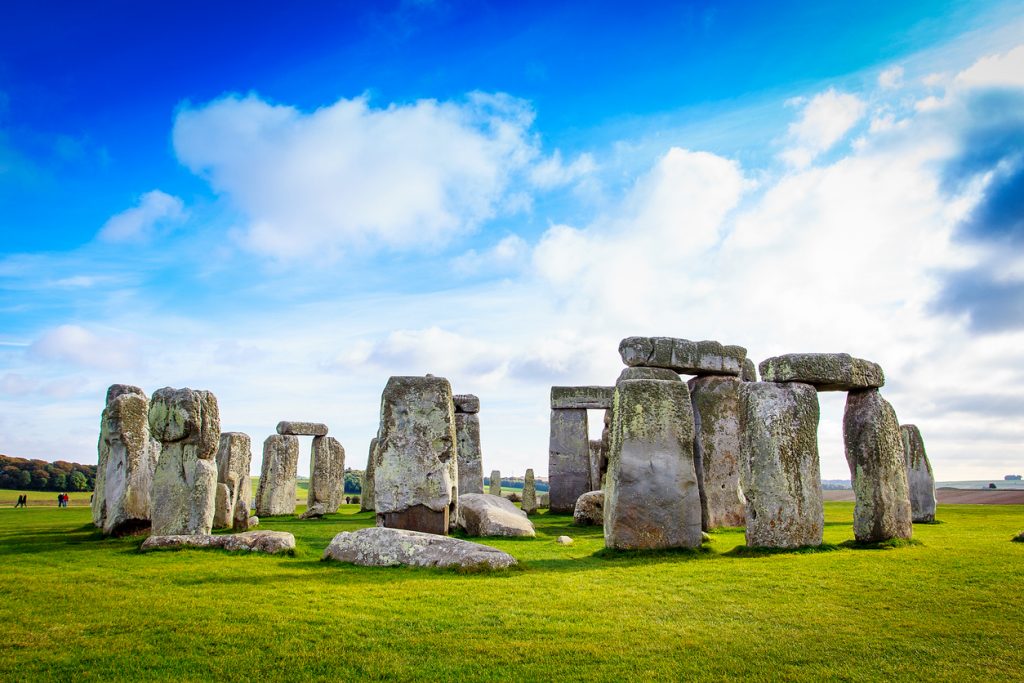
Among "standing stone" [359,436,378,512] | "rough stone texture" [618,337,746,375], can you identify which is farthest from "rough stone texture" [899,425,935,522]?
"standing stone" [359,436,378,512]

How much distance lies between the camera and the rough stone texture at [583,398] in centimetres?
2112

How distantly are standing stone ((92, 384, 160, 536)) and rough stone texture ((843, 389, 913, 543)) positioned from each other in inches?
448

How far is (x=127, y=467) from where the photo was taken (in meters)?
12.7

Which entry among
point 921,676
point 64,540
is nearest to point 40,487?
point 64,540

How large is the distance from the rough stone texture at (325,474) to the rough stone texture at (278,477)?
67 centimetres

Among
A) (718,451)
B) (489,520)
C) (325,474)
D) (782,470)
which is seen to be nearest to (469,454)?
(325,474)

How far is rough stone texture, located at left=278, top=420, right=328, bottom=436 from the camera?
22.8 m

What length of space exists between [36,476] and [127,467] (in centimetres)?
2813

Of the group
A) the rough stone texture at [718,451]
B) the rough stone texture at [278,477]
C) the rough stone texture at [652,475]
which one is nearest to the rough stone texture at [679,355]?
the rough stone texture at [718,451]

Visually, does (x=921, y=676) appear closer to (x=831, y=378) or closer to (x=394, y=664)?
(x=394, y=664)

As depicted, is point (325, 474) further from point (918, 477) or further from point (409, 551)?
point (918, 477)

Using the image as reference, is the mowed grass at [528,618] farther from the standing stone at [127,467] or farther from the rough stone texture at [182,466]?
the standing stone at [127,467]

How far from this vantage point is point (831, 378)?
1017cm

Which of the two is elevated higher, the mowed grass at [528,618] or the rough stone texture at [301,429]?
the rough stone texture at [301,429]
